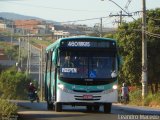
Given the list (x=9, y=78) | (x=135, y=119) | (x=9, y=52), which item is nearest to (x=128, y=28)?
(x=9, y=78)

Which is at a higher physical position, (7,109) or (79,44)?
(79,44)

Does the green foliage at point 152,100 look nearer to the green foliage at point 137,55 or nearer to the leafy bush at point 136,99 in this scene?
the leafy bush at point 136,99

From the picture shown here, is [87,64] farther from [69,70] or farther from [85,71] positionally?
[69,70]

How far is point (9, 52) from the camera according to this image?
537 ft

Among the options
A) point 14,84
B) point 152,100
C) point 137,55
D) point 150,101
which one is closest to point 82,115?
point 152,100

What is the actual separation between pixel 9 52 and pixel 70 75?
456 ft

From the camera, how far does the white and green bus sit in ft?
85.9

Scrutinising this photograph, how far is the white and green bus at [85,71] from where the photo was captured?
85.9 feet

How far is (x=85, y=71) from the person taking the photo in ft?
86.0

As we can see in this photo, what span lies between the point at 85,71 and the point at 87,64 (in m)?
0.35

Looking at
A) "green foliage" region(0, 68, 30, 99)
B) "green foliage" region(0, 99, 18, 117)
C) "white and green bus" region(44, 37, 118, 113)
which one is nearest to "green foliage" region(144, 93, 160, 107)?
"white and green bus" region(44, 37, 118, 113)

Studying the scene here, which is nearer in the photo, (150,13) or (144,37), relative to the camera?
(144,37)

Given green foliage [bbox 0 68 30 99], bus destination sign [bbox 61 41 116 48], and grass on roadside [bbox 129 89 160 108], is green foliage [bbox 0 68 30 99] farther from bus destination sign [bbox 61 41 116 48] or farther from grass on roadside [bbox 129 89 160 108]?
bus destination sign [bbox 61 41 116 48]

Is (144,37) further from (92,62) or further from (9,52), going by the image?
(9,52)
